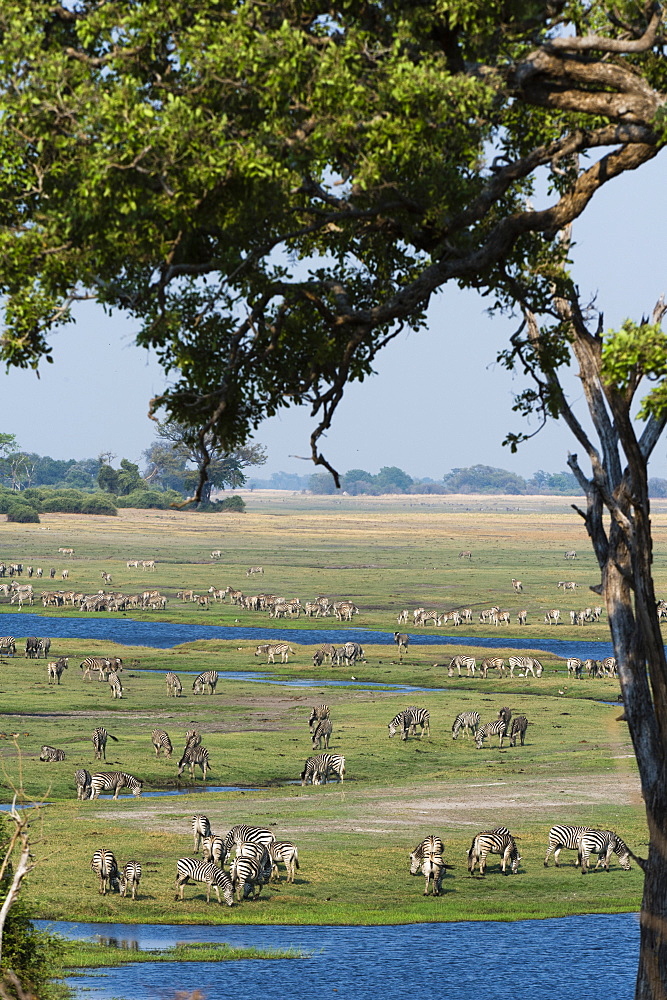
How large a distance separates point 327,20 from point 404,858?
18.9 metres

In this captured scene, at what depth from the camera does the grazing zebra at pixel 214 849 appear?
947 inches

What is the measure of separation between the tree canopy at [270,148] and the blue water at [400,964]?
10723 millimetres

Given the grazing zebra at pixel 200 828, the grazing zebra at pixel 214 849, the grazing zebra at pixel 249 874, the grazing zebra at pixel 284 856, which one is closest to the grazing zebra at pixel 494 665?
the grazing zebra at pixel 200 828

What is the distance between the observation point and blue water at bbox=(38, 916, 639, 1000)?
19.8 m


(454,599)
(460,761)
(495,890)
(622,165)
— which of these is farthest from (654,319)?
(454,599)

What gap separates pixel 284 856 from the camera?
24.9m

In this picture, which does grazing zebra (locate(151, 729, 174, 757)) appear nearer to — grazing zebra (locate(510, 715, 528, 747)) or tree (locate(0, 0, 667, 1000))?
grazing zebra (locate(510, 715, 528, 747))

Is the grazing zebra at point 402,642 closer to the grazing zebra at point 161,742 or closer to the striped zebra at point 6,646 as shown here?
the striped zebra at point 6,646

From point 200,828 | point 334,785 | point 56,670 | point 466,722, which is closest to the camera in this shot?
point 200,828

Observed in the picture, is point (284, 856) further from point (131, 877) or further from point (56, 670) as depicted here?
point (56, 670)

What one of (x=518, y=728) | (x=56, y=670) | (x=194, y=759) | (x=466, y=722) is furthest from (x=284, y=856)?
(x=56, y=670)

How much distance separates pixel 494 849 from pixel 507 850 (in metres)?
0.26

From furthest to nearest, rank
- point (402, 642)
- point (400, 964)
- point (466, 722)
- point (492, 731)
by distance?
point (402, 642)
point (466, 722)
point (492, 731)
point (400, 964)

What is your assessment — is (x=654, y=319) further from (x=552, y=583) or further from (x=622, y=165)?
(x=552, y=583)
